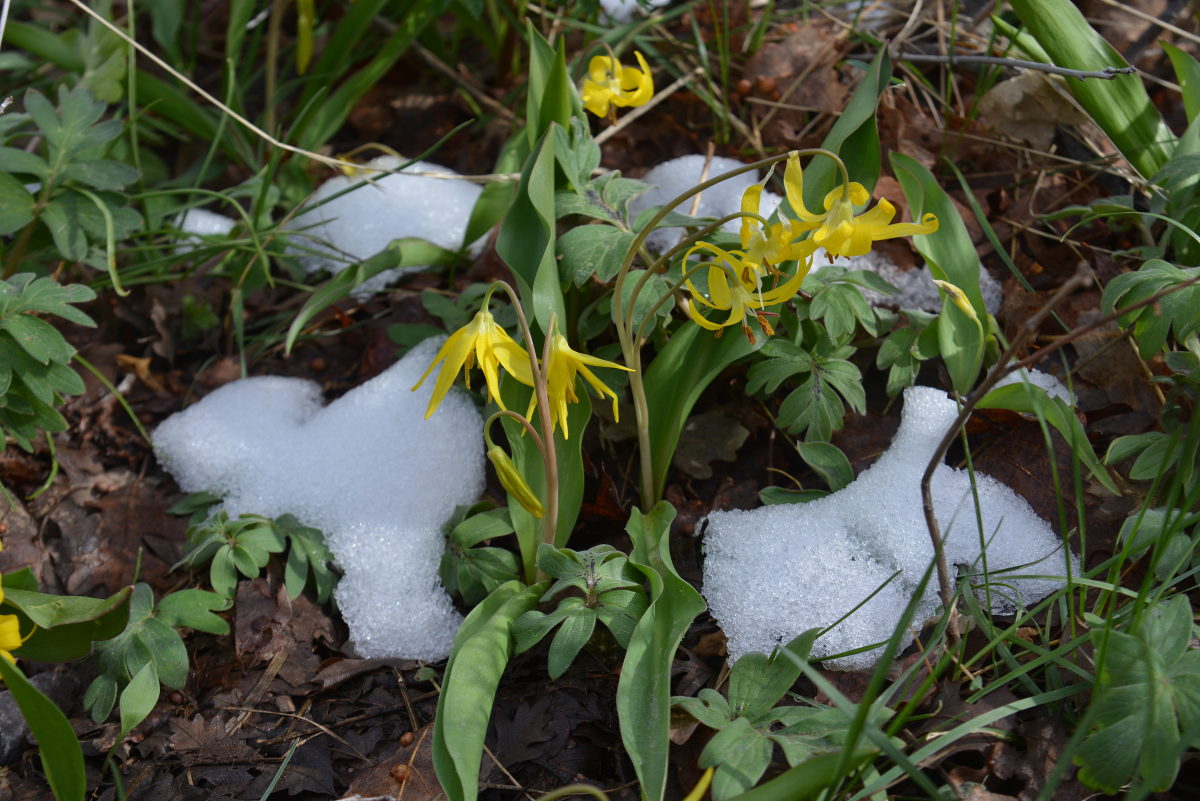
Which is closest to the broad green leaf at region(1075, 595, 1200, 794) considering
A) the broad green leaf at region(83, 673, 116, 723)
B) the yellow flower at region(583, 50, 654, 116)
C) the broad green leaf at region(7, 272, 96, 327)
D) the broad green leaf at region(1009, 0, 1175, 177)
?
the broad green leaf at region(1009, 0, 1175, 177)

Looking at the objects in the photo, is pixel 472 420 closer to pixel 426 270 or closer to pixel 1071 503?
pixel 426 270

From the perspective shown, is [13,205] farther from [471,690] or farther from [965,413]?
[965,413]

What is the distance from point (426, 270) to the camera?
2.30 meters

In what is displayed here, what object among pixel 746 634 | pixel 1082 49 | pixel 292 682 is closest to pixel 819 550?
pixel 746 634

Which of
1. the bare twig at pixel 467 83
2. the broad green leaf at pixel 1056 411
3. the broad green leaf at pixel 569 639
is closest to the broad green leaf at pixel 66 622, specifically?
the broad green leaf at pixel 569 639

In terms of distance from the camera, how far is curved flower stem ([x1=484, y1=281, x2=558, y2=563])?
133cm

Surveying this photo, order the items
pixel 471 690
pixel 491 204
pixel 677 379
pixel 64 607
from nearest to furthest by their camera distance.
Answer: pixel 471 690
pixel 64 607
pixel 677 379
pixel 491 204

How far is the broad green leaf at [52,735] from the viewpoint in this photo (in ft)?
3.83

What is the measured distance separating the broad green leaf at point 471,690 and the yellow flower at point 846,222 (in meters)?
0.77

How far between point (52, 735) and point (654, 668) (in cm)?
83

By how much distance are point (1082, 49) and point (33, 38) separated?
2520 mm

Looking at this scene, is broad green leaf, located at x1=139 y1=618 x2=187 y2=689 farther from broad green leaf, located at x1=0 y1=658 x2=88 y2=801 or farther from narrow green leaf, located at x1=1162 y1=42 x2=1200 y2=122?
narrow green leaf, located at x1=1162 y1=42 x2=1200 y2=122

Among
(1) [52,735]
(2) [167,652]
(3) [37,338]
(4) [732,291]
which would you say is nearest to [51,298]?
(3) [37,338]

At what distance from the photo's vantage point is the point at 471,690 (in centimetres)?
133
